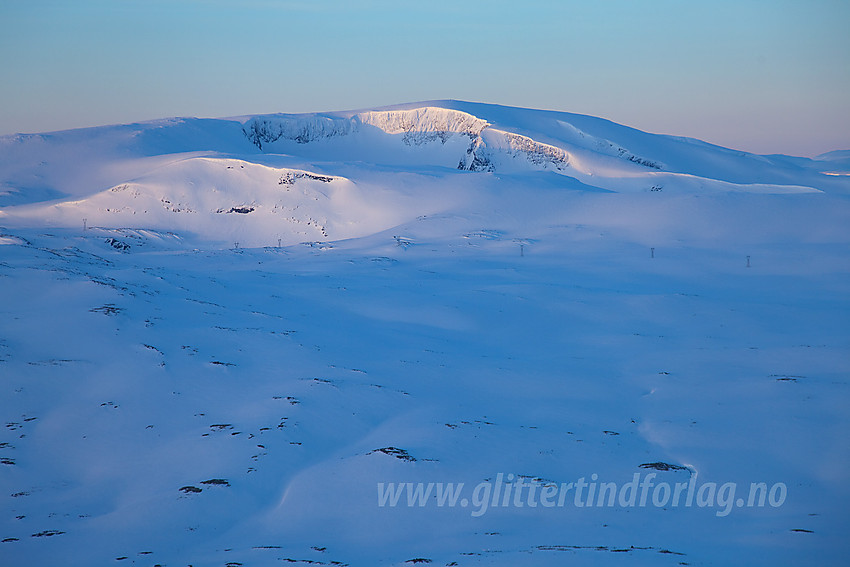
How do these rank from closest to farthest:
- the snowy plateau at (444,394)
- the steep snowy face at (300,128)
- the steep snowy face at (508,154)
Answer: the snowy plateau at (444,394) < the steep snowy face at (508,154) < the steep snowy face at (300,128)

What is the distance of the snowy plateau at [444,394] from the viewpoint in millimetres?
7336

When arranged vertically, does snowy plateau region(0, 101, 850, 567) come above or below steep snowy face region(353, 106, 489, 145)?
below

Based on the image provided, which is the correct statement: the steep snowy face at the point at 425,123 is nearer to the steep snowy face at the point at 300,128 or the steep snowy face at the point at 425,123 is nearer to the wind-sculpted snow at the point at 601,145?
the steep snowy face at the point at 300,128

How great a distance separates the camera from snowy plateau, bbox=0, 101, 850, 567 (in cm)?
734

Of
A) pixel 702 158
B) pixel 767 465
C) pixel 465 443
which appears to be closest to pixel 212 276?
pixel 465 443

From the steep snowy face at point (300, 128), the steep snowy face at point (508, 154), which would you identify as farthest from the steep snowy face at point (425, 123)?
the steep snowy face at point (508, 154)

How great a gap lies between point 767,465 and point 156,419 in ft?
27.6

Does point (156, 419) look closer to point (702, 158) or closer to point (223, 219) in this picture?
point (223, 219)

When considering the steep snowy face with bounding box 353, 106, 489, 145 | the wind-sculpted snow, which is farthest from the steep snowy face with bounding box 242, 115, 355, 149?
the wind-sculpted snow

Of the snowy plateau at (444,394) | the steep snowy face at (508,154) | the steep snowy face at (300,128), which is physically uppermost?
the steep snowy face at (300,128)

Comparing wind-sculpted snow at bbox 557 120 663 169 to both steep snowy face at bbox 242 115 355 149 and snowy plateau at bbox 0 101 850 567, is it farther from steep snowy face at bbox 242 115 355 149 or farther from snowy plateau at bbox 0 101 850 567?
snowy plateau at bbox 0 101 850 567

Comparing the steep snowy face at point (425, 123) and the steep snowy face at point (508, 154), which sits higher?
the steep snowy face at point (425, 123)

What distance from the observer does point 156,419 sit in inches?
400

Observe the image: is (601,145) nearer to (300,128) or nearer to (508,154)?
(508,154)
